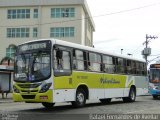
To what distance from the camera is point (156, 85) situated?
3400cm

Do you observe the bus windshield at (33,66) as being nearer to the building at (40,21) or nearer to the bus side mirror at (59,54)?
the bus side mirror at (59,54)

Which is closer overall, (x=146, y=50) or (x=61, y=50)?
(x=61, y=50)

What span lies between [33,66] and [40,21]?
55.8 m

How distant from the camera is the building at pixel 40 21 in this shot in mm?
72000

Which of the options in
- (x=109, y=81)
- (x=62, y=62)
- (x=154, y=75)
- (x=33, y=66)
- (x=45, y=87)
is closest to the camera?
(x=45, y=87)

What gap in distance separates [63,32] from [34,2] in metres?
8.26

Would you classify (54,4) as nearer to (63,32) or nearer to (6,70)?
(63,32)

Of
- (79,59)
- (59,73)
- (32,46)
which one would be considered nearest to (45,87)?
(59,73)

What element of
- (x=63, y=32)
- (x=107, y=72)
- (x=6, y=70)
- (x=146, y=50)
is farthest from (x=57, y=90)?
(x=63, y=32)

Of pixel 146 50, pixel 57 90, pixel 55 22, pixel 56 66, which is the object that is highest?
pixel 55 22

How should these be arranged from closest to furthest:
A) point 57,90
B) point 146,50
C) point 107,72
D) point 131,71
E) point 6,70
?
point 57,90 → point 107,72 → point 131,71 → point 6,70 → point 146,50

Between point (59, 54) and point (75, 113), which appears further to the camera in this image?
point (59, 54)

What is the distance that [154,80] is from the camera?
112 ft

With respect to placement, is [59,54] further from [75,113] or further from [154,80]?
[154,80]
